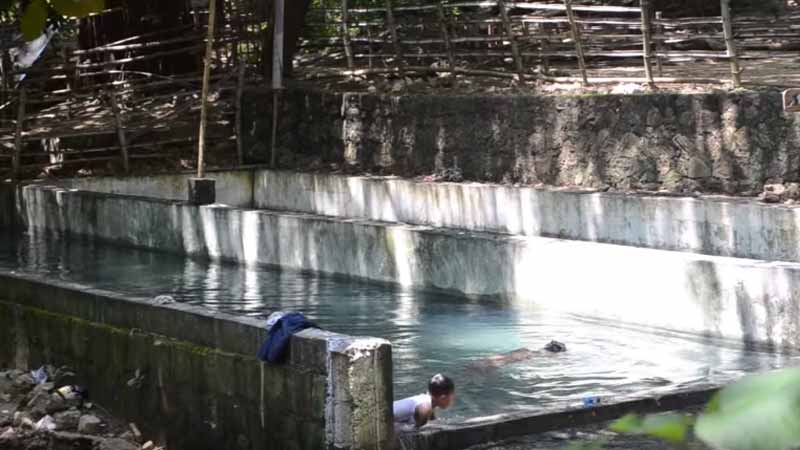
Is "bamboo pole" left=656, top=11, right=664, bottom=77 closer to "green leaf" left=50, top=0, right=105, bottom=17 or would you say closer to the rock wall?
the rock wall

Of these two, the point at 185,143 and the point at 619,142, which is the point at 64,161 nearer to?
the point at 185,143

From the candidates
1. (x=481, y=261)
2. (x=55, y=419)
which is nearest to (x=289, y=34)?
(x=481, y=261)

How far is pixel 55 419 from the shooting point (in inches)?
284

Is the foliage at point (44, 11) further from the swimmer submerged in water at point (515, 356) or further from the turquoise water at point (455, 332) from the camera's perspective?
the swimmer submerged in water at point (515, 356)

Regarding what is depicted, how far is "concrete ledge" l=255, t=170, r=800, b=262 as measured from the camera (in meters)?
10.7

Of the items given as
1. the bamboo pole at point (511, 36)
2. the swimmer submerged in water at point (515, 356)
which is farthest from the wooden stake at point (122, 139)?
the swimmer submerged in water at point (515, 356)

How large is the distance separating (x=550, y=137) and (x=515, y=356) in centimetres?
600

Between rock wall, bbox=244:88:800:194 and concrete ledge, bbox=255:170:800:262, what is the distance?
86 centimetres

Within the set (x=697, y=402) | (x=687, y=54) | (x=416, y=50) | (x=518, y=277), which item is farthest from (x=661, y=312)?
(x=416, y=50)

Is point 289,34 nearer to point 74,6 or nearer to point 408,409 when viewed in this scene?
point 408,409

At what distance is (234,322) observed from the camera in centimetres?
626

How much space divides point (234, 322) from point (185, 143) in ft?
37.1

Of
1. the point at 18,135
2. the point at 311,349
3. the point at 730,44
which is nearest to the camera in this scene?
the point at 311,349

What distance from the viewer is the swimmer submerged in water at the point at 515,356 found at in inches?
324
